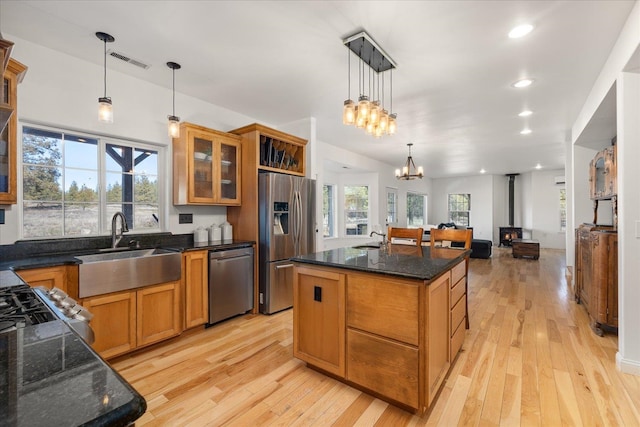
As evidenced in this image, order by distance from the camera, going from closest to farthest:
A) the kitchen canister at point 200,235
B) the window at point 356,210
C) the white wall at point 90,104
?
the white wall at point 90,104
the kitchen canister at point 200,235
the window at point 356,210

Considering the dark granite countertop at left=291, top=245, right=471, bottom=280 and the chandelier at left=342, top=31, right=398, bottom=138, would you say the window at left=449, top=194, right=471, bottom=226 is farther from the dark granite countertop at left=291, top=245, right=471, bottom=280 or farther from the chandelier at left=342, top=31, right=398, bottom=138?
the dark granite countertop at left=291, top=245, right=471, bottom=280

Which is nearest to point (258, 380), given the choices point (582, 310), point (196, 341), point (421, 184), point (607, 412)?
point (196, 341)

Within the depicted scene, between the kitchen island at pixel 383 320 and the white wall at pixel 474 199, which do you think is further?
the white wall at pixel 474 199

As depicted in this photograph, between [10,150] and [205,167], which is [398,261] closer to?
[205,167]

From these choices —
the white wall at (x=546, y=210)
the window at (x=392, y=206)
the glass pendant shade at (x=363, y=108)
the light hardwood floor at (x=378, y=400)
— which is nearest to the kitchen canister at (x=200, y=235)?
the light hardwood floor at (x=378, y=400)

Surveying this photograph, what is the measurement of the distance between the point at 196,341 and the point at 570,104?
5.16 metres

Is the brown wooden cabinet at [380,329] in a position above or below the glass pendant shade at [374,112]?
below

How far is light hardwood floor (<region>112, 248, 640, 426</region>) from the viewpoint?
182 centimetres

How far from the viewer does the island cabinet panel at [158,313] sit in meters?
2.60

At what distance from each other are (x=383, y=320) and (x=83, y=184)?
300cm

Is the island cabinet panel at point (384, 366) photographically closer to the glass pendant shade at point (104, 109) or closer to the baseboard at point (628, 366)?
the baseboard at point (628, 366)

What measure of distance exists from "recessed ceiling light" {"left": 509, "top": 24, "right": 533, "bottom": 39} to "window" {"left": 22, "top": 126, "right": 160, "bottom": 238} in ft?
11.7

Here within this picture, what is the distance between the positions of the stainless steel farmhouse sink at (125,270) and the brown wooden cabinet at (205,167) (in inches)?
29.1

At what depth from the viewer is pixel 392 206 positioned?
8773 millimetres
